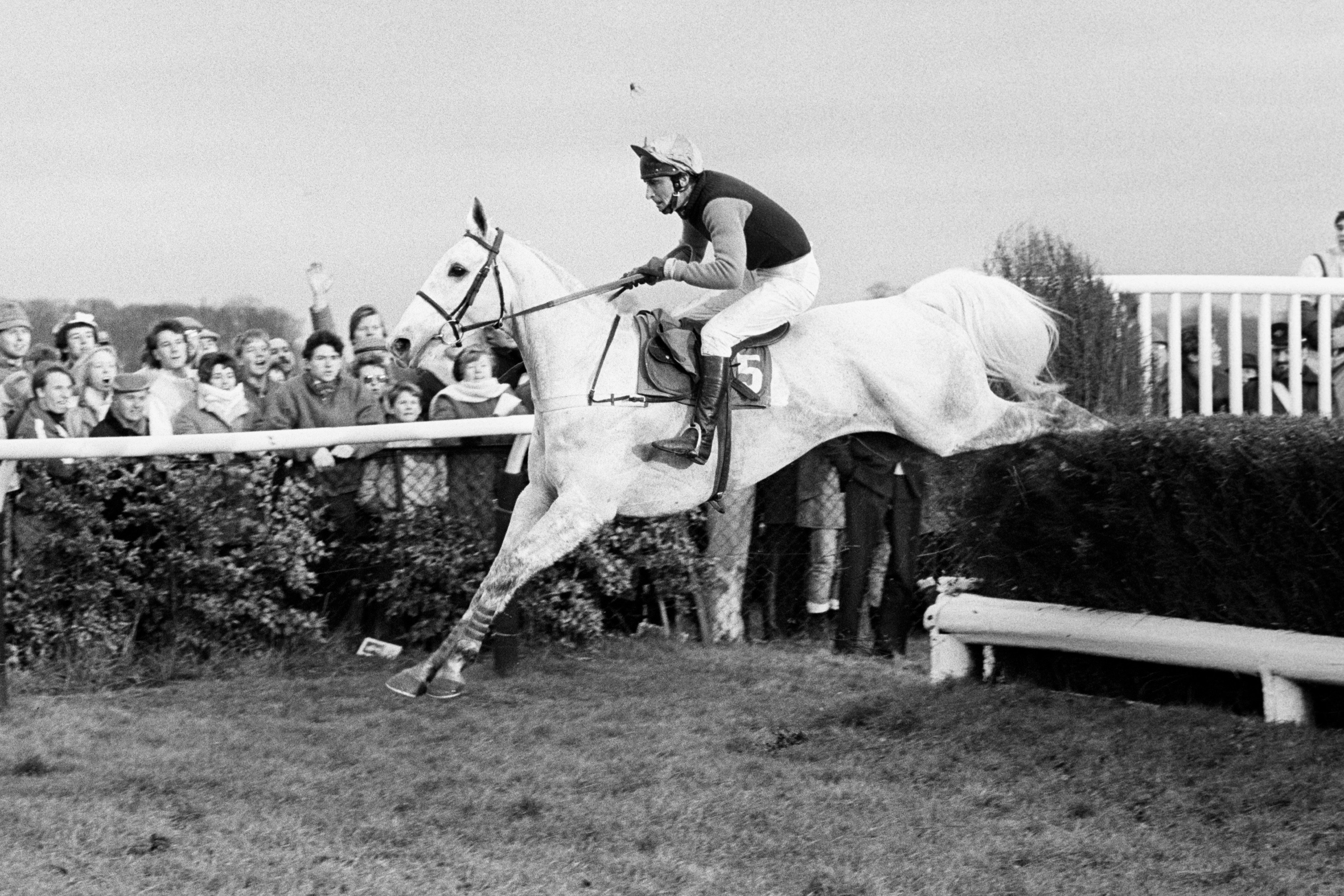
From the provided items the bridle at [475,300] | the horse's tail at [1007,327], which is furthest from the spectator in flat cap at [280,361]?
the horse's tail at [1007,327]

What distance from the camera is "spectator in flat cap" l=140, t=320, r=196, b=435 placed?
850cm

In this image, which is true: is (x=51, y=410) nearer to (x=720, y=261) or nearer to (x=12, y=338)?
(x=12, y=338)

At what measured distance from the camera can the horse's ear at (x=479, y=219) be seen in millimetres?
6859

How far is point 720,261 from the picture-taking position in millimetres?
6594

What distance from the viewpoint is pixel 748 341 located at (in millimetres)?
7129

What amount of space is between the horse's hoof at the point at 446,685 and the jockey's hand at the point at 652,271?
1829 mm

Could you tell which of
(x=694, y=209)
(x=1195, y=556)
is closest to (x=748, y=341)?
(x=694, y=209)

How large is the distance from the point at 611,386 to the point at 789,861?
275cm

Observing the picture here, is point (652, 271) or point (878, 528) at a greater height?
point (652, 271)

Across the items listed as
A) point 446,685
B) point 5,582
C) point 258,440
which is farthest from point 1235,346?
point 5,582

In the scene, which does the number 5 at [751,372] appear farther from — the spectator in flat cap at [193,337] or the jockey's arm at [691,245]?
the spectator in flat cap at [193,337]

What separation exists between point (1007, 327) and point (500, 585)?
2782 mm

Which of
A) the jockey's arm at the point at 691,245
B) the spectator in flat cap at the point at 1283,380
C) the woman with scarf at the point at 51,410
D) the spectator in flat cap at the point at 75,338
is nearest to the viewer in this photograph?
the jockey's arm at the point at 691,245

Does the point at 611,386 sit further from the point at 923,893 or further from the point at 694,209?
the point at 923,893
